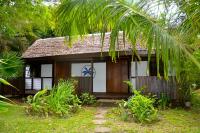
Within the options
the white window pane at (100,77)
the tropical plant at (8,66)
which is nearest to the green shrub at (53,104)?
the tropical plant at (8,66)

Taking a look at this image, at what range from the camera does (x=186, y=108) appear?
16.2 metres

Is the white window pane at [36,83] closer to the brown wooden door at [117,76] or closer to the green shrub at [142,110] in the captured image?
the brown wooden door at [117,76]

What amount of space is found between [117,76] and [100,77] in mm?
1113

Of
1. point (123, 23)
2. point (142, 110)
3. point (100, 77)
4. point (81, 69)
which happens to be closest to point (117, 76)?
point (100, 77)

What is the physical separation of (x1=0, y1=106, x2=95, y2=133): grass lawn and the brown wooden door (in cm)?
644

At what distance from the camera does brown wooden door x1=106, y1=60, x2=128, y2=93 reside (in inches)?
797

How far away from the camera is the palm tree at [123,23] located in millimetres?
5555

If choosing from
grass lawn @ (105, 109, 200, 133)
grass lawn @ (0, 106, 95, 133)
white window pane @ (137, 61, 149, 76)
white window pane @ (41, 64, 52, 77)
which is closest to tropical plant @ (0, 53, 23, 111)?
grass lawn @ (0, 106, 95, 133)

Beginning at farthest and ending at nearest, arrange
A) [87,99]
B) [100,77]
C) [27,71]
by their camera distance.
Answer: [27,71]
[100,77]
[87,99]

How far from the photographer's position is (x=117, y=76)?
2050cm

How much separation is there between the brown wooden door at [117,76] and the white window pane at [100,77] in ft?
0.86

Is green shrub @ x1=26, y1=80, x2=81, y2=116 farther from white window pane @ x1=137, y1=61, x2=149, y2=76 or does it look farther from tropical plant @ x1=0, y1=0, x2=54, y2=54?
white window pane @ x1=137, y1=61, x2=149, y2=76

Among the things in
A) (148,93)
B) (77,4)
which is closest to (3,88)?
(148,93)

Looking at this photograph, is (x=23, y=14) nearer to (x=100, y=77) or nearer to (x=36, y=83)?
(x=100, y=77)
